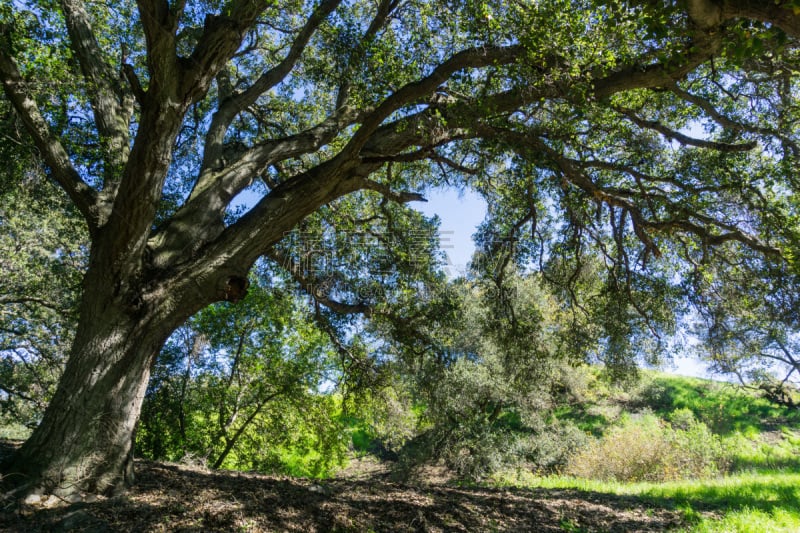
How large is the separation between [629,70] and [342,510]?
17.1ft

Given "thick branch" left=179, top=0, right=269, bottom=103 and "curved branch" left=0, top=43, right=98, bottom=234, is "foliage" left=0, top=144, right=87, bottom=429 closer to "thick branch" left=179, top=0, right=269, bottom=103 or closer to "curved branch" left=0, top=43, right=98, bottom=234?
"curved branch" left=0, top=43, right=98, bottom=234

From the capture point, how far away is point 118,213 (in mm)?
4105

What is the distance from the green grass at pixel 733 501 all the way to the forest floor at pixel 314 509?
0.33m

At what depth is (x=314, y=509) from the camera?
4172 millimetres

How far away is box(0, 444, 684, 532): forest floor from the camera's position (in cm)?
342

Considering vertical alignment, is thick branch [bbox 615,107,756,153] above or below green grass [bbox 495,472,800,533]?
above

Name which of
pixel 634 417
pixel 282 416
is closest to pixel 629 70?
pixel 282 416

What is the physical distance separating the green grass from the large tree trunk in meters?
5.63

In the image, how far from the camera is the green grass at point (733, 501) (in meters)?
4.75

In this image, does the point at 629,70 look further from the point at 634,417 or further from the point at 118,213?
the point at 634,417

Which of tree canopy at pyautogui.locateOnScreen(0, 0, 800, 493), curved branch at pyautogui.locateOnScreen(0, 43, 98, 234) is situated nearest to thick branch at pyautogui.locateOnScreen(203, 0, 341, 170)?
tree canopy at pyautogui.locateOnScreen(0, 0, 800, 493)

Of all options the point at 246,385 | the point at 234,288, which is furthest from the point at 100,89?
the point at 246,385

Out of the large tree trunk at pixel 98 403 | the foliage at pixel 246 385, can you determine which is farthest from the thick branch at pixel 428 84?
the foliage at pixel 246 385

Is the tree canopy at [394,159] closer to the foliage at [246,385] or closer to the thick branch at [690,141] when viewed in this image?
the thick branch at [690,141]
